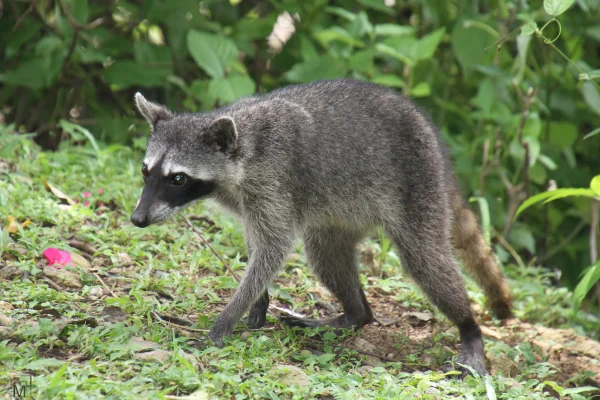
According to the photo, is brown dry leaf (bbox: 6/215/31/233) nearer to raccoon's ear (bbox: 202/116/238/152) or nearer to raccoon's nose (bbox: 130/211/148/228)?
raccoon's nose (bbox: 130/211/148/228)

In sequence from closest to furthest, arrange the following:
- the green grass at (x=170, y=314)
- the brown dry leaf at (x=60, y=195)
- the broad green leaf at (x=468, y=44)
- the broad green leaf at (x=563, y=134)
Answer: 1. the green grass at (x=170, y=314)
2. the brown dry leaf at (x=60, y=195)
3. the broad green leaf at (x=468, y=44)
4. the broad green leaf at (x=563, y=134)

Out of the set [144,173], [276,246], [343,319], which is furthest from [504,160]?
[144,173]

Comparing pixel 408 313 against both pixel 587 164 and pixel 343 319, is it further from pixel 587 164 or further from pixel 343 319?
pixel 587 164

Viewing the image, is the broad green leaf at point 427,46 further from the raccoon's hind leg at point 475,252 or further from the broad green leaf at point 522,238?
the raccoon's hind leg at point 475,252

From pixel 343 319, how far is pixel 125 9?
4.32 metres

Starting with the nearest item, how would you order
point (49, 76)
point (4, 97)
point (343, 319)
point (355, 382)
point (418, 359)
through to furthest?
1. point (355, 382)
2. point (418, 359)
3. point (343, 319)
4. point (49, 76)
5. point (4, 97)

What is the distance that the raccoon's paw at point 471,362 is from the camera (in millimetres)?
5160

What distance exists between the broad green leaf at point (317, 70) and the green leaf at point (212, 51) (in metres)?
0.61

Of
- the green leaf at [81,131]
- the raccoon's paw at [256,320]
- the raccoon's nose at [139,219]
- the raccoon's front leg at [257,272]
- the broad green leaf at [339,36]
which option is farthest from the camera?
the broad green leaf at [339,36]

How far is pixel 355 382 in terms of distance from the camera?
4328 millimetres

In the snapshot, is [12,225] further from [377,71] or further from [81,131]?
[377,71]

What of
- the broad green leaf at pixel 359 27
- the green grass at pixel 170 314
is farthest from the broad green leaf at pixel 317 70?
the green grass at pixel 170 314

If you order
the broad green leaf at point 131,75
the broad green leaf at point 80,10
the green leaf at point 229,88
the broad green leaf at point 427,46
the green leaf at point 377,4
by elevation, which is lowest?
the broad green leaf at point 131,75

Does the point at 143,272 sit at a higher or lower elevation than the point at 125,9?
lower
